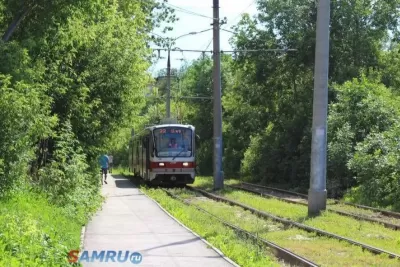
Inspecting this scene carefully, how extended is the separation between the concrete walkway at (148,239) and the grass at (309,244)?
176 centimetres

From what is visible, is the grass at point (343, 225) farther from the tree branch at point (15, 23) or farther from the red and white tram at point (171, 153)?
the red and white tram at point (171, 153)

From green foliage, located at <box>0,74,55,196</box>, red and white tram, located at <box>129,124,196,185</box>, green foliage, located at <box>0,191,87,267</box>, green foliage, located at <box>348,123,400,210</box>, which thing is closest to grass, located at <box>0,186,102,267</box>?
green foliage, located at <box>0,191,87,267</box>

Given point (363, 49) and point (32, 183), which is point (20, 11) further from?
point (363, 49)

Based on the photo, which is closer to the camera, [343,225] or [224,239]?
[224,239]

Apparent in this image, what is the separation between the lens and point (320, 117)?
17688 millimetres

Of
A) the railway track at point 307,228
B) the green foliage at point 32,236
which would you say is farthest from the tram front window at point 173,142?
the green foliage at point 32,236

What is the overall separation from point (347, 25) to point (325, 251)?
23163 millimetres

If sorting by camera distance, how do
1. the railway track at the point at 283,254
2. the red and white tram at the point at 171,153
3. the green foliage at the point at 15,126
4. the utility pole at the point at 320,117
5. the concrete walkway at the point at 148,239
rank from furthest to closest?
the red and white tram at the point at 171,153
the utility pole at the point at 320,117
the green foliage at the point at 15,126
the railway track at the point at 283,254
the concrete walkway at the point at 148,239

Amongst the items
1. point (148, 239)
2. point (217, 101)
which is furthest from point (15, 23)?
point (217, 101)

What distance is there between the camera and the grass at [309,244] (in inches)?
414

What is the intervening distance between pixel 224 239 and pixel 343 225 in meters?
4.17

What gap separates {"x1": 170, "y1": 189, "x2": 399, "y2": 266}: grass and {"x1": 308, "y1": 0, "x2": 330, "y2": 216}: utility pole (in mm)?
1808

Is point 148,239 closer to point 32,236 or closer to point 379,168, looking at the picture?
point 32,236

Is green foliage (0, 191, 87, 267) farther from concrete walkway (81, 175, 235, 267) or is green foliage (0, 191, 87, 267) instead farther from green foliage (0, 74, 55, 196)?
concrete walkway (81, 175, 235, 267)
